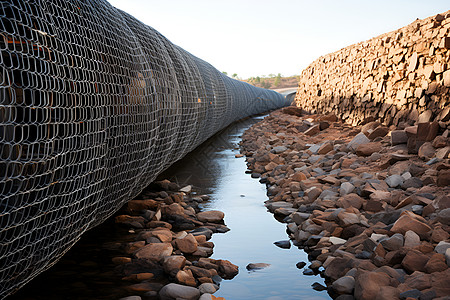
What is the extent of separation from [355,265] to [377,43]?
6146mm

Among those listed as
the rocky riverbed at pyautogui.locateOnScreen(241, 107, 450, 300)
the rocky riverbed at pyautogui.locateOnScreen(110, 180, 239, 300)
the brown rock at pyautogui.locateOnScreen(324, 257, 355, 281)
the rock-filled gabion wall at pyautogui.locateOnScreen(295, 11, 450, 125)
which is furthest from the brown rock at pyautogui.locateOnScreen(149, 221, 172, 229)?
the rock-filled gabion wall at pyautogui.locateOnScreen(295, 11, 450, 125)

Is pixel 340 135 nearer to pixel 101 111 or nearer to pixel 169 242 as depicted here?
pixel 169 242

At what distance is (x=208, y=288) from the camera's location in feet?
7.57

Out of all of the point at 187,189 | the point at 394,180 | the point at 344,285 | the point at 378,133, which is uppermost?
the point at 378,133

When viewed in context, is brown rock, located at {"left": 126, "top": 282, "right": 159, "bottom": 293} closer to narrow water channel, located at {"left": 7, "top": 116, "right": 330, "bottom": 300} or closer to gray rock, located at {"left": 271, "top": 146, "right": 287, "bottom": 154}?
narrow water channel, located at {"left": 7, "top": 116, "right": 330, "bottom": 300}

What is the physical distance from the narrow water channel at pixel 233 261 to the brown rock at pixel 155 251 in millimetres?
207

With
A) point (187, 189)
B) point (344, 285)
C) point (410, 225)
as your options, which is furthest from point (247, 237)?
point (187, 189)

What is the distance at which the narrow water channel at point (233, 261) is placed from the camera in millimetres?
2283

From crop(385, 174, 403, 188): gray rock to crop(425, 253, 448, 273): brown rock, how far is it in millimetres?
1580

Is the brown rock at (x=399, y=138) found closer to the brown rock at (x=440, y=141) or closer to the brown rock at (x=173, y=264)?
the brown rock at (x=440, y=141)

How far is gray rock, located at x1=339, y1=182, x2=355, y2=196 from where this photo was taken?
12.5ft

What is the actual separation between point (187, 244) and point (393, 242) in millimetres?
1372

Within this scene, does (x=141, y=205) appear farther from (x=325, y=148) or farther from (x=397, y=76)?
(x=397, y=76)

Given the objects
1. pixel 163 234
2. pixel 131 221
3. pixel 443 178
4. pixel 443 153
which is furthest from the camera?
pixel 443 153
